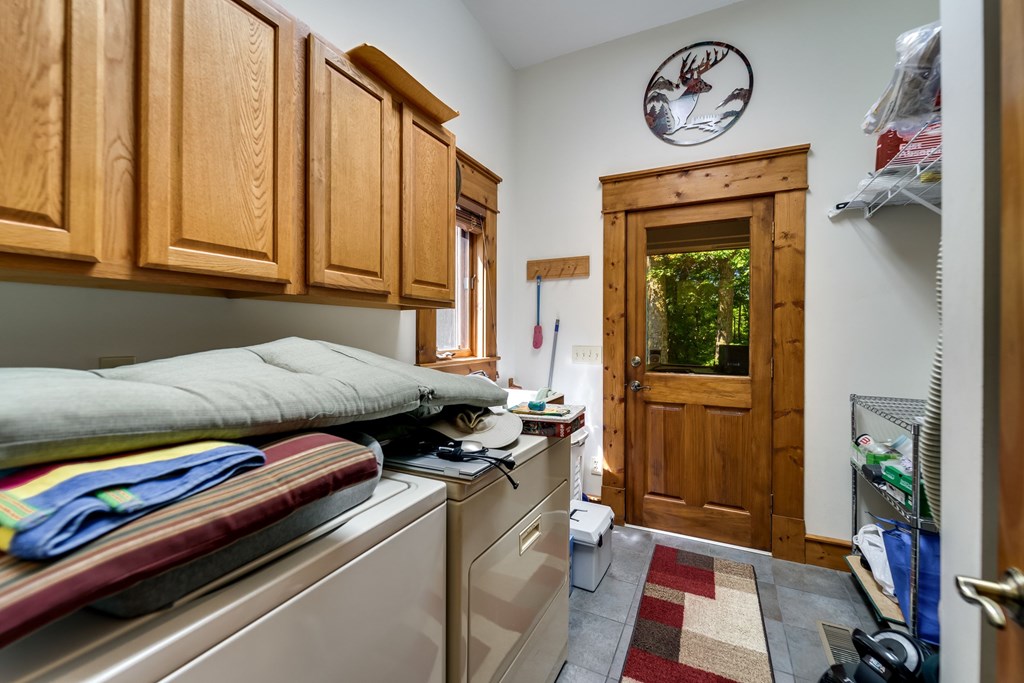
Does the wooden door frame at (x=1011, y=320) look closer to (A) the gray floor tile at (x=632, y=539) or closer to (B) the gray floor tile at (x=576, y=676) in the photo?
(B) the gray floor tile at (x=576, y=676)

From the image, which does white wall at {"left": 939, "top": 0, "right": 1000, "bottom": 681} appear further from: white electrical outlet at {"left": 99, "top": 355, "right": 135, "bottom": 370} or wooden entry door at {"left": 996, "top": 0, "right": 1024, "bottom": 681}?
white electrical outlet at {"left": 99, "top": 355, "right": 135, "bottom": 370}

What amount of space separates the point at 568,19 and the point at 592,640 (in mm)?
3232

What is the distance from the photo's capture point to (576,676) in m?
1.46

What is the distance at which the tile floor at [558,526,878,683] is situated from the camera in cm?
150

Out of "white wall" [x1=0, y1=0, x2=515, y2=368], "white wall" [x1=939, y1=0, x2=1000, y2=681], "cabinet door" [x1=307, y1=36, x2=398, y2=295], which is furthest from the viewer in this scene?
"cabinet door" [x1=307, y1=36, x2=398, y2=295]

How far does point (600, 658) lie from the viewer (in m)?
1.54

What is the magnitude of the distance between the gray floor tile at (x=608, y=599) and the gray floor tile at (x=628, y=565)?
50mm

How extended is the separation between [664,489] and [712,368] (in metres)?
0.80

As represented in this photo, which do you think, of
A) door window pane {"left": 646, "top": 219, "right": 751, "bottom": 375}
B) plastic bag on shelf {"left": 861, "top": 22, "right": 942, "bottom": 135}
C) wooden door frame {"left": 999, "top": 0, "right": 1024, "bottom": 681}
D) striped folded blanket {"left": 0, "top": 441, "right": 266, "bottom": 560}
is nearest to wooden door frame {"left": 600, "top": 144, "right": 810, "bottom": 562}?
door window pane {"left": 646, "top": 219, "right": 751, "bottom": 375}

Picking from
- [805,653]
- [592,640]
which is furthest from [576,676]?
[805,653]

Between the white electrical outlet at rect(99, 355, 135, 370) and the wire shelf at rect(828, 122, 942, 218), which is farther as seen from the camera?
the wire shelf at rect(828, 122, 942, 218)

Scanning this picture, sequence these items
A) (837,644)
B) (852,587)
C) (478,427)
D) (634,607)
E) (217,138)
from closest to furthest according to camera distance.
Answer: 1. (217,138)
2. (478,427)
3. (837,644)
4. (634,607)
5. (852,587)

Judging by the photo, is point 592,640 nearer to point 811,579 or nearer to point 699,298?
point 811,579

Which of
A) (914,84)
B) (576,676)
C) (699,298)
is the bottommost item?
(576,676)
